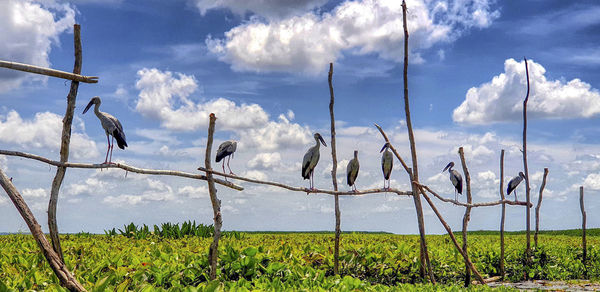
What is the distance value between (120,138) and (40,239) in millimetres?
3073

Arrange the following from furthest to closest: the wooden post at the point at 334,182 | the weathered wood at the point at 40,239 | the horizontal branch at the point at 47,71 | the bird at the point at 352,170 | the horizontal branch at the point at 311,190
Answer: the bird at the point at 352,170 < the wooden post at the point at 334,182 < the horizontal branch at the point at 311,190 < the horizontal branch at the point at 47,71 < the weathered wood at the point at 40,239

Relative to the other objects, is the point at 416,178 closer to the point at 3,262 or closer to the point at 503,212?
the point at 503,212

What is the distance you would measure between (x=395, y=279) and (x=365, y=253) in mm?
857

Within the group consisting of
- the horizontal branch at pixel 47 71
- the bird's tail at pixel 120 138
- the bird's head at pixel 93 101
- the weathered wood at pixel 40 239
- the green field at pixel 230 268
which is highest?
the bird's head at pixel 93 101

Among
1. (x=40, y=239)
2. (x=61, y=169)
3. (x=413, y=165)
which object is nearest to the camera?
(x=40, y=239)

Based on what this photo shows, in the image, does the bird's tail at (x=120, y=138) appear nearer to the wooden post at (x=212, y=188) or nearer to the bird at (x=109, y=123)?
the bird at (x=109, y=123)

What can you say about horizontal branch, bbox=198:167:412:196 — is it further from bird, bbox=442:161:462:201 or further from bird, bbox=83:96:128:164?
bird, bbox=442:161:462:201

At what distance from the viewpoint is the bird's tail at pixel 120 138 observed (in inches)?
290

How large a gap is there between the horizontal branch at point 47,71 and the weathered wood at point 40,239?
1.12m

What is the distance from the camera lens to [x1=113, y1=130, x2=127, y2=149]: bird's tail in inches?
290

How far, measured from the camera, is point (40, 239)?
449 centimetres

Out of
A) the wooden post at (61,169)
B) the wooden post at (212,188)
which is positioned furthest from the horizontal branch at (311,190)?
the wooden post at (61,169)

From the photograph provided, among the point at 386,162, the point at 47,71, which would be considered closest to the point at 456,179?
the point at 386,162

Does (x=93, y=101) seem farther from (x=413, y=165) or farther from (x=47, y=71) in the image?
(x=413, y=165)
